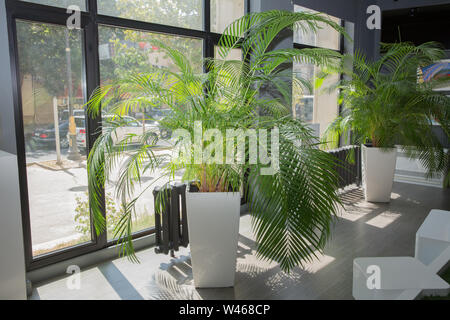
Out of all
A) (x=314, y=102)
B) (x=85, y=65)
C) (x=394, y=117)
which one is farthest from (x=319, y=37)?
(x=85, y=65)

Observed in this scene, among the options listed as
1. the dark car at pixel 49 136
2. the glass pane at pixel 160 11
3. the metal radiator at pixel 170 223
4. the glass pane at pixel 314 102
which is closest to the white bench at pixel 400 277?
the metal radiator at pixel 170 223

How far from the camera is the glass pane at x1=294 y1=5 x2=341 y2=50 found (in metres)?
4.72

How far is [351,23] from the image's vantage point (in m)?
5.72

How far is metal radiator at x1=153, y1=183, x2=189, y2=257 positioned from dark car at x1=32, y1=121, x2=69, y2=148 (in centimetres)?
77

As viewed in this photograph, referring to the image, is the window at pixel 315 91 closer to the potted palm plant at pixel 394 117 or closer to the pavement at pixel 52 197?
the potted palm plant at pixel 394 117

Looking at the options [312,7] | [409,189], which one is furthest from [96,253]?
[409,189]

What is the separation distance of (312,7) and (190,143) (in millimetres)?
3229

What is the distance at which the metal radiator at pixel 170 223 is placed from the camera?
2908mm

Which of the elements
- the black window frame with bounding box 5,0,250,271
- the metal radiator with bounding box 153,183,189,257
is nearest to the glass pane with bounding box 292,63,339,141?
the black window frame with bounding box 5,0,250,271

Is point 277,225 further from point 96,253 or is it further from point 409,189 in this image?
point 409,189

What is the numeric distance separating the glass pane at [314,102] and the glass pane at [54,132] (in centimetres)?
270

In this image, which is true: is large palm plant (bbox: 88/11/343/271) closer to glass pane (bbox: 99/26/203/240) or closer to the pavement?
glass pane (bbox: 99/26/203/240)

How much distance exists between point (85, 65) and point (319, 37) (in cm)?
348

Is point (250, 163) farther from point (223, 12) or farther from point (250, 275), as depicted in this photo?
point (223, 12)
